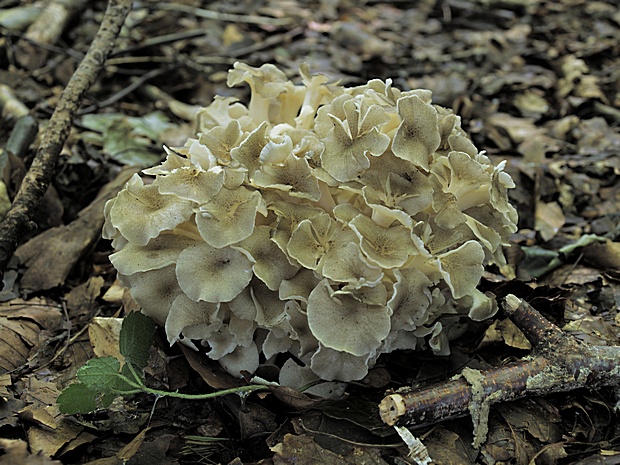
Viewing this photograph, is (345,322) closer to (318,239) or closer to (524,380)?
(318,239)

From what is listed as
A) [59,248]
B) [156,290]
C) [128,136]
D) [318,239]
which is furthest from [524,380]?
[128,136]

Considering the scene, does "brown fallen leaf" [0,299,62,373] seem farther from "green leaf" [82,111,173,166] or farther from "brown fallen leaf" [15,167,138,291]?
"green leaf" [82,111,173,166]

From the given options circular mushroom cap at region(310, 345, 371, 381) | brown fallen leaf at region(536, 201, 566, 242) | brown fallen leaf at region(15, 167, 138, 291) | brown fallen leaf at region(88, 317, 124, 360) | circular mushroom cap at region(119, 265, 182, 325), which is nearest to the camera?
circular mushroom cap at region(310, 345, 371, 381)

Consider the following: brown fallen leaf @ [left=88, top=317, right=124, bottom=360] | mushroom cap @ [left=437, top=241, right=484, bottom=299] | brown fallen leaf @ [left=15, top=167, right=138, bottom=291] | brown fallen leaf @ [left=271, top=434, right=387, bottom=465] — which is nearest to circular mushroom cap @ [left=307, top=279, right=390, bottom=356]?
mushroom cap @ [left=437, top=241, right=484, bottom=299]

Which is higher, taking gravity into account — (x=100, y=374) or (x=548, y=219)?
(x=100, y=374)

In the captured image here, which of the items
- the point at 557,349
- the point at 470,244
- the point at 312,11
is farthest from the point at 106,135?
the point at 312,11

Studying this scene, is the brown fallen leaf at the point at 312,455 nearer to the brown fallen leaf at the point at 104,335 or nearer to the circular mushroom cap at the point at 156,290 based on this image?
the circular mushroom cap at the point at 156,290
